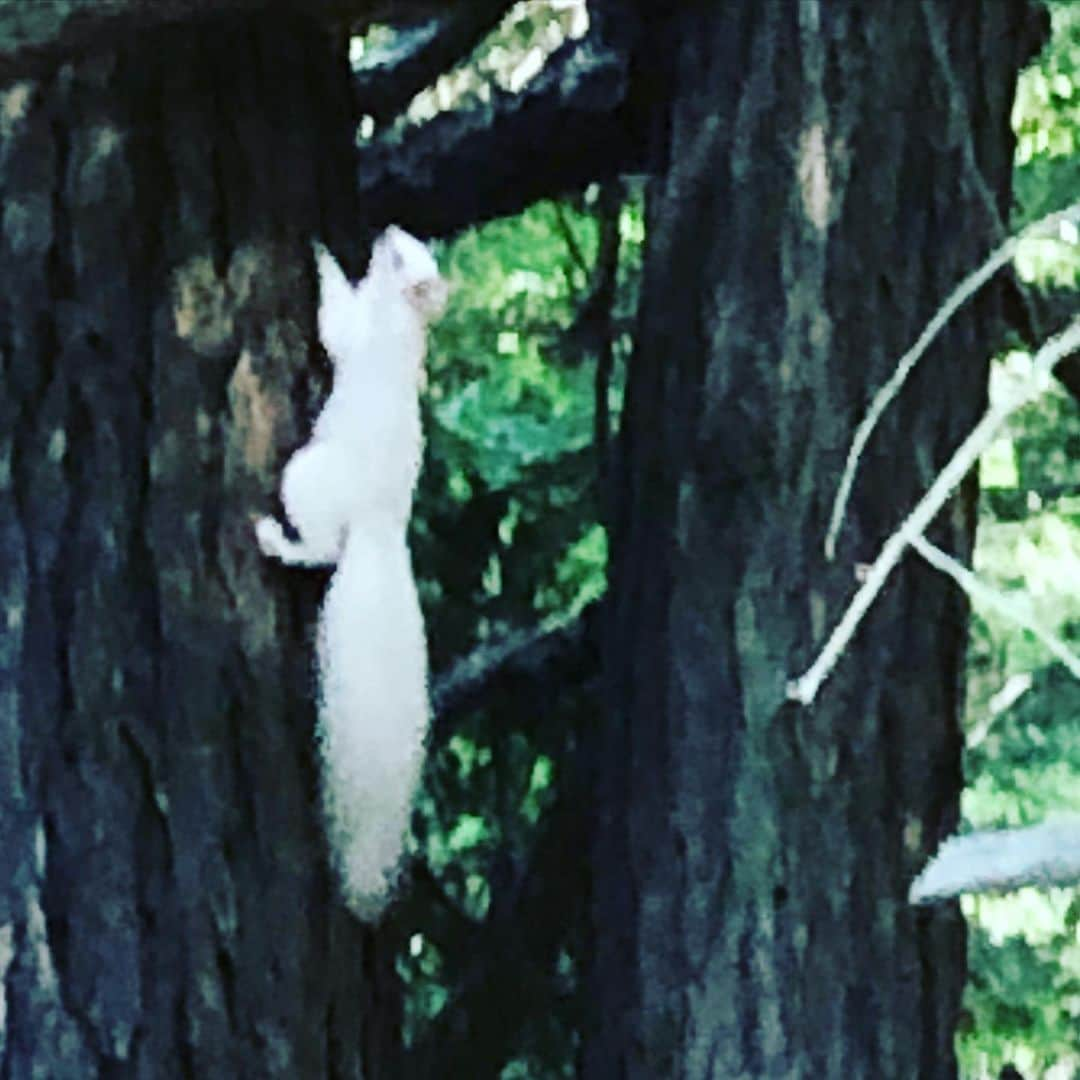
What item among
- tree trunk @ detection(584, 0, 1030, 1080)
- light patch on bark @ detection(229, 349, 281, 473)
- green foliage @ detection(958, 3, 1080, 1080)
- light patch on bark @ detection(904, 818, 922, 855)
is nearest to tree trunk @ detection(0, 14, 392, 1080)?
light patch on bark @ detection(229, 349, 281, 473)

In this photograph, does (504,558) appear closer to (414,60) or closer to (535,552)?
(535,552)

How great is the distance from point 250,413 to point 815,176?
464 millimetres

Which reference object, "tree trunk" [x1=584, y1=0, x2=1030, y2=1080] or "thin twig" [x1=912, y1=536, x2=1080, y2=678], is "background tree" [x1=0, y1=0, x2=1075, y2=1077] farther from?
"thin twig" [x1=912, y1=536, x2=1080, y2=678]

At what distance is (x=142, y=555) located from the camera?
1.19m

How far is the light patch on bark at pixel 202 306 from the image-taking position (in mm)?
1186

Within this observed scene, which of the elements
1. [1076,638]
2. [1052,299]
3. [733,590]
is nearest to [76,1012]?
[733,590]

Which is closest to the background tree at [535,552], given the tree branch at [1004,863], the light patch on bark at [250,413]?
the light patch on bark at [250,413]

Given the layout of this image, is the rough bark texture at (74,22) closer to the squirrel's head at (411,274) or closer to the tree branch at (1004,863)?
the squirrel's head at (411,274)

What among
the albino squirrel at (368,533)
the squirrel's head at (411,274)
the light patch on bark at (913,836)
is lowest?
the light patch on bark at (913,836)

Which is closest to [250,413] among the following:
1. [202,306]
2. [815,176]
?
[202,306]

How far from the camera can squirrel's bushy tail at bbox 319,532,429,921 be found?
118 cm

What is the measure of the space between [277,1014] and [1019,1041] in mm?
1568

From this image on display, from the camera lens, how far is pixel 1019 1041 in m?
2.54

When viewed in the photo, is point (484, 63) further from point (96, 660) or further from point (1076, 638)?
point (96, 660)
